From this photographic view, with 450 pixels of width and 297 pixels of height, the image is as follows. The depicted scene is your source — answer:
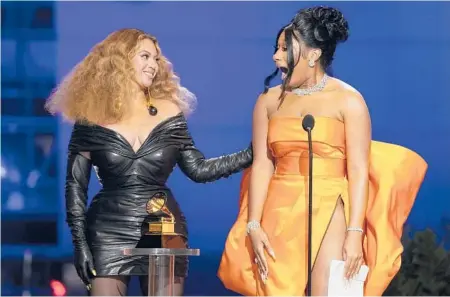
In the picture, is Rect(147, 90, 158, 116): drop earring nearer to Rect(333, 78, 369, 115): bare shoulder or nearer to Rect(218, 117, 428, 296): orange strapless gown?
Rect(218, 117, 428, 296): orange strapless gown

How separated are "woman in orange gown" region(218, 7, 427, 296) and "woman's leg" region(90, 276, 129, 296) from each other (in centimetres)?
58

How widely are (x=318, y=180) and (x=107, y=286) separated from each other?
98 centimetres

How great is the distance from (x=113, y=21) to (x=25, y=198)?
1.09 m

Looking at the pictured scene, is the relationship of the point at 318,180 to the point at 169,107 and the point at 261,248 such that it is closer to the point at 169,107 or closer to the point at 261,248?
the point at 261,248

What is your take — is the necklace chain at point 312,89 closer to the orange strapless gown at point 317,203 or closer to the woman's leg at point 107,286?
the orange strapless gown at point 317,203

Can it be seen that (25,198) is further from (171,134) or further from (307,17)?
(307,17)

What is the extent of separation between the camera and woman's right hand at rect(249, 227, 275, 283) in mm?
4305

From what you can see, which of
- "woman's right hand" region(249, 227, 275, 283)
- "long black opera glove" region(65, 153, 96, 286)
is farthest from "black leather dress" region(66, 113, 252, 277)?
"woman's right hand" region(249, 227, 275, 283)

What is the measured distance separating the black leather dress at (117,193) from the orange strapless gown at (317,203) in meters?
0.43

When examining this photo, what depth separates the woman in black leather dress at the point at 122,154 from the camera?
4578 mm

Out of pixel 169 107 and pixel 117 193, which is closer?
pixel 117 193

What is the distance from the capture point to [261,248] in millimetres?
4305

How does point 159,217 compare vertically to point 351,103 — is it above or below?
below

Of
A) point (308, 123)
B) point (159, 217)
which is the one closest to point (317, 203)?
point (308, 123)
